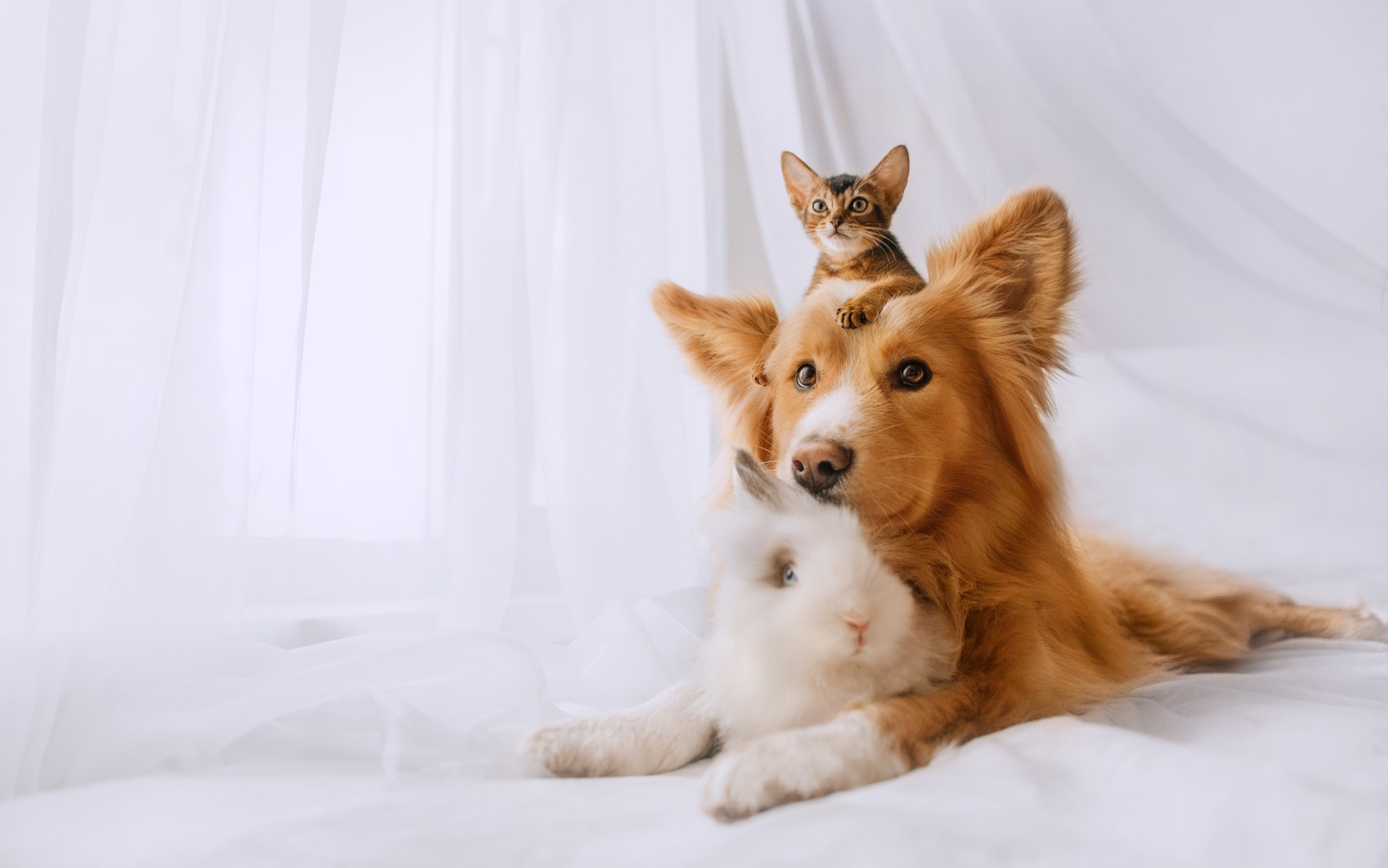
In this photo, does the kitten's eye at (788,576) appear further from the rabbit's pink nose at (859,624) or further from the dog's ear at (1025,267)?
the dog's ear at (1025,267)

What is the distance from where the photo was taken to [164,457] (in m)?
1.10

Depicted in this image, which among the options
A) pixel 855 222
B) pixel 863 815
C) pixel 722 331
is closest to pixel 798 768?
pixel 863 815

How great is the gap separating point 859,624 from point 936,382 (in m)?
0.36

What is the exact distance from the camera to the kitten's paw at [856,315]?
3.63 ft

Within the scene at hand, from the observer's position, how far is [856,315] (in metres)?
1.11

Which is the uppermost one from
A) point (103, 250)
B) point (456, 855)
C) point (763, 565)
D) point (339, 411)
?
point (103, 250)

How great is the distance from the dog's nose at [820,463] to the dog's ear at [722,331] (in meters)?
0.25

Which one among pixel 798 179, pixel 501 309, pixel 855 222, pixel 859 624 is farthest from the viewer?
pixel 501 309

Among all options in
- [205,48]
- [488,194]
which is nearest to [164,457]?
[205,48]

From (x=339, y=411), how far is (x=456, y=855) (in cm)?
100

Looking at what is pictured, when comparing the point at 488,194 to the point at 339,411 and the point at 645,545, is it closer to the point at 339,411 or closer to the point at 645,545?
the point at 339,411

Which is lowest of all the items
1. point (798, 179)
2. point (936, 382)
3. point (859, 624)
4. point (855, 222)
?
point (859, 624)

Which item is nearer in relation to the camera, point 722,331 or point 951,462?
point 951,462

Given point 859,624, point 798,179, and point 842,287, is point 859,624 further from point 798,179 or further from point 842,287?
point 798,179
